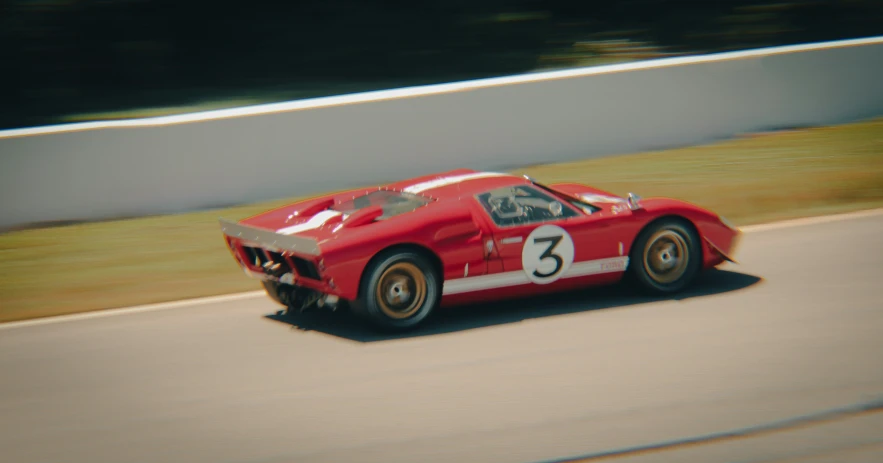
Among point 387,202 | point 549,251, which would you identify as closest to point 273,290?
point 387,202

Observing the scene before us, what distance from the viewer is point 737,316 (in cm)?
671

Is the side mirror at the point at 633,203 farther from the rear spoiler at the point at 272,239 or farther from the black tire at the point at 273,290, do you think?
the black tire at the point at 273,290

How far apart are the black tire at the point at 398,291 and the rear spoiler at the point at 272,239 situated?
0.40 metres

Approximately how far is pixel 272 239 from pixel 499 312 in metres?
1.68

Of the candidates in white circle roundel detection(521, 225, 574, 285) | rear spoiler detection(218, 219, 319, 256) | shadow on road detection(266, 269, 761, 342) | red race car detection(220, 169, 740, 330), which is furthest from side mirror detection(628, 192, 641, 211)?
rear spoiler detection(218, 219, 319, 256)

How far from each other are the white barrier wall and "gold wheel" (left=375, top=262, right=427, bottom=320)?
192 inches

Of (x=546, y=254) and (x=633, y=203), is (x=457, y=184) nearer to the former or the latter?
(x=546, y=254)

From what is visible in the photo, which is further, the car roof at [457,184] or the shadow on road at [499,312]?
the car roof at [457,184]

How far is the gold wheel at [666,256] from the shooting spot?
7.16m

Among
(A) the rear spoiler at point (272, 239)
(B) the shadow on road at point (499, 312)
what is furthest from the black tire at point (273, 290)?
(A) the rear spoiler at point (272, 239)

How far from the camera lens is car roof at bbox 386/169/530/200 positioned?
23.0 ft

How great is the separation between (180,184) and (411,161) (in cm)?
266

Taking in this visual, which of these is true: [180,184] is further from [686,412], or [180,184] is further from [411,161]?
[686,412]

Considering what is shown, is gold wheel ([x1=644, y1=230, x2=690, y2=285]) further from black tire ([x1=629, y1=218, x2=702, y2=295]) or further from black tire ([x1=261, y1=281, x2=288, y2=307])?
black tire ([x1=261, y1=281, x2=288, y2=307])
